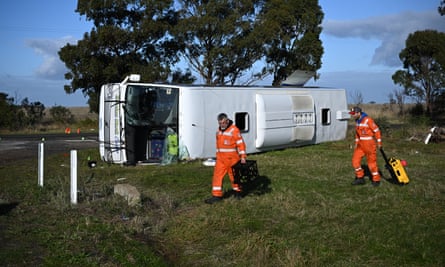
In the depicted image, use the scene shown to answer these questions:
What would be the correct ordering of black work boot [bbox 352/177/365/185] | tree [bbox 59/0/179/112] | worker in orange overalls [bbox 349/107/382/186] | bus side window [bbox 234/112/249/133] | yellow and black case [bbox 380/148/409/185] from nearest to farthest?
worker in orange overalls [bbox 349/107/382/186]
yellow and black case [bbox 380/148/409/185]
black work boot [bbox 352/177/365/185]
bus side window [bbox 234/112/249/133]
tree [bbox 59/0/179/112]

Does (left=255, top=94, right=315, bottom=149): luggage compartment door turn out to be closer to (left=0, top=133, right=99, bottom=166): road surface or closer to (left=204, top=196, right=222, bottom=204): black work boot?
(left=0, top=133, right=99, bottom=166): road surface

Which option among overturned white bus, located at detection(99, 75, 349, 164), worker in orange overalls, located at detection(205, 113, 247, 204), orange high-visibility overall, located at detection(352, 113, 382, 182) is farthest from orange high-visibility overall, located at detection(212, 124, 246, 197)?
overturned white bus, located at detection(99, 75, 349, 164)

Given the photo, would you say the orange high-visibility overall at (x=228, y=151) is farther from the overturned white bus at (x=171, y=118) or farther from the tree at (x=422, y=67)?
the tree at (x=422, y=67)

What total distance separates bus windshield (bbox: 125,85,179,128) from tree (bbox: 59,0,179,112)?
54.1 feet

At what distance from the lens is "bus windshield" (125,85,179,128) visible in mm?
16069

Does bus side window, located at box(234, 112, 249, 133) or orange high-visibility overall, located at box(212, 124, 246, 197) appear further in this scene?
bus side window, located at box(234, 112, 249, 133)

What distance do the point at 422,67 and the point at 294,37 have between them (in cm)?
1305

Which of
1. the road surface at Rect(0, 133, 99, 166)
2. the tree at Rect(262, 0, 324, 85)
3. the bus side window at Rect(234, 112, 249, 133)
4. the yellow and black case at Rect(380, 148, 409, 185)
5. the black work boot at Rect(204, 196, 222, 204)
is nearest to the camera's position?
Result: the black work boot at Rect(204, 196, 222, 204)

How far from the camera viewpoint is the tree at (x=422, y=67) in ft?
149

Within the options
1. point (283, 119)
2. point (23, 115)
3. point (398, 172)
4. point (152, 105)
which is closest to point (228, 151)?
point (398, 172)

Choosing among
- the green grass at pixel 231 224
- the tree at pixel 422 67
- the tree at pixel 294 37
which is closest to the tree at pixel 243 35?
the tree at pixel 294 37

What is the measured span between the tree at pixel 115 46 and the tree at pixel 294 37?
743 centimetres

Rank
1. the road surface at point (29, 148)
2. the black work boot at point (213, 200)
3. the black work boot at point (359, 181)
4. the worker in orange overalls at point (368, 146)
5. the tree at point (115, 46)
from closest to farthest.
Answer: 1. the black work boot at point (213, 200)
2. the worker in orange overalls at point (368, 146)
3. the black work boot at point (359, 181)
4. the road surface at point (29, 148)
5. the tree at point (115, 46)

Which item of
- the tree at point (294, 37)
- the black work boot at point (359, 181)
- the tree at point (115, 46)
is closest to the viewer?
the black work boot at point (359, 181)
